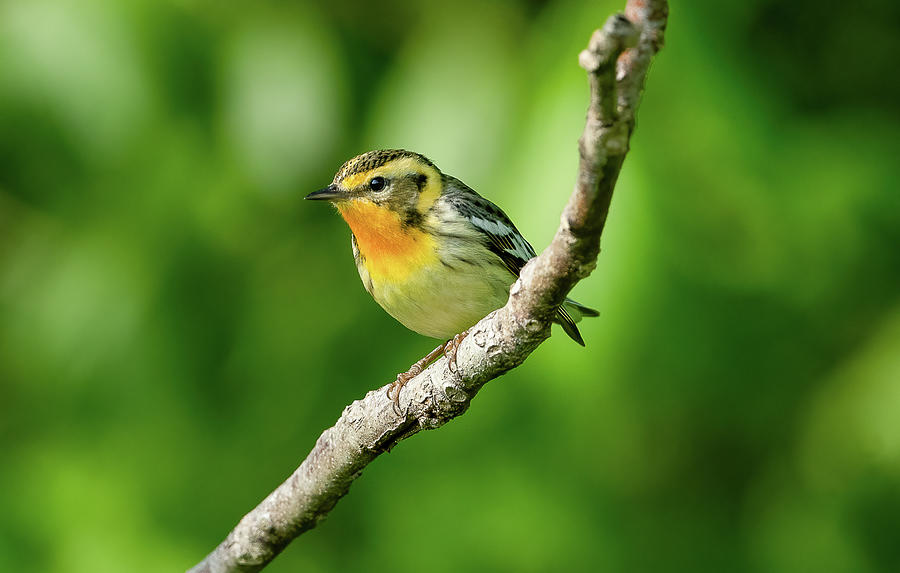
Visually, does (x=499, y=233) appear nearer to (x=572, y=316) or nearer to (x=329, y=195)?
(x=572, y=316)

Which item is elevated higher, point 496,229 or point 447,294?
point 496,229

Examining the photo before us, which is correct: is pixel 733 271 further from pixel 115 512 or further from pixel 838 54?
pixel 115 512

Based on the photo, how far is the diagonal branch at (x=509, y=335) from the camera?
4.12 ft

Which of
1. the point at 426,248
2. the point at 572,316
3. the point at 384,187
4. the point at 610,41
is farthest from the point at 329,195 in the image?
the point at 610,41

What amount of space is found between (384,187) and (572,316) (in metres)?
0.70

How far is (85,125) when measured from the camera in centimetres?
343

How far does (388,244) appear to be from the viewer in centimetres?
280

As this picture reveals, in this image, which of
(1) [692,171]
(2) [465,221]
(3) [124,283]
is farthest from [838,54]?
(3) [124,283]

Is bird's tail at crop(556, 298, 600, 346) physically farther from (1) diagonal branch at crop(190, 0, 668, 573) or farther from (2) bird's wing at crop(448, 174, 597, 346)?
(1) diagonal branch at crop(190, 0, 668, 573)

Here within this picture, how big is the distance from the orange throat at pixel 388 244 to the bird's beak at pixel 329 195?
0.05m

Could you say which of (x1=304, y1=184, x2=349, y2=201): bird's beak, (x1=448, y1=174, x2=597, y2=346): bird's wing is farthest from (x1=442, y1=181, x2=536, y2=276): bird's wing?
(x1=304, y1=184, x2=349, y2=201): bird's beak

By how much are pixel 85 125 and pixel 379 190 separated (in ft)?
3.94

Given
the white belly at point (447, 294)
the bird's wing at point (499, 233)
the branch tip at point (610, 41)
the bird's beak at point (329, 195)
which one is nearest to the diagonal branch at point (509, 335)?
the branch tip at point (610, 41)

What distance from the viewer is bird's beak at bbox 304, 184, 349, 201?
289cm
